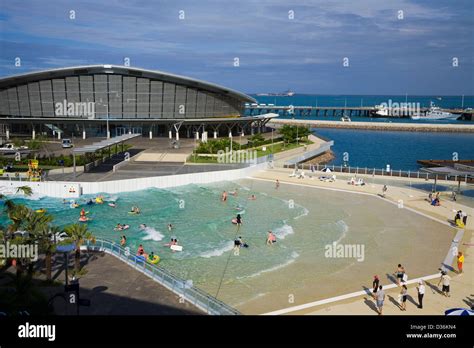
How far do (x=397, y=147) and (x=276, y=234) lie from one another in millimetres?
75281

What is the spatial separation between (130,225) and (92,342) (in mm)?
23618

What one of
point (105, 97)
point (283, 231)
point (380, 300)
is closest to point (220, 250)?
point (283, 231)

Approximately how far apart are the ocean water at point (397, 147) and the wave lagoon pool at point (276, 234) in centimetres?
3585

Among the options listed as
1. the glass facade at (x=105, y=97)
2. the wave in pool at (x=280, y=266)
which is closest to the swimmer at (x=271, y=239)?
the wave in pool at (x=280, y=266)

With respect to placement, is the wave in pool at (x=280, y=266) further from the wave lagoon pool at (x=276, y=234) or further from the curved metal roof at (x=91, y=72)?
the curved metal roof at (x=91, y=72)

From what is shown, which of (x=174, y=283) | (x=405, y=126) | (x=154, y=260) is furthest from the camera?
(x=405, y=126)

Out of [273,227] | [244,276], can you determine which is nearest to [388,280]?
[244,276]

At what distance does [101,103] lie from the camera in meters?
71.1

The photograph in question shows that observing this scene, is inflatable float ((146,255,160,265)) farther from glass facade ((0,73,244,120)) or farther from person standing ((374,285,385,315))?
glass facade ((0,73,244,120))

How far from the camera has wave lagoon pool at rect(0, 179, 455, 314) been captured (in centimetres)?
2133

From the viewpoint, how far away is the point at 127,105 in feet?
235

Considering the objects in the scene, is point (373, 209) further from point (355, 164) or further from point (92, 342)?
point (355, 164)

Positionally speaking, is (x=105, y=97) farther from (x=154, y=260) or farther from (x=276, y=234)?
(x=154, y=260)

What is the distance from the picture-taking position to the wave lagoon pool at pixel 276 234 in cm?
2133
